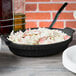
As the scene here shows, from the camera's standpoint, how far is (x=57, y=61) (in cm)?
97

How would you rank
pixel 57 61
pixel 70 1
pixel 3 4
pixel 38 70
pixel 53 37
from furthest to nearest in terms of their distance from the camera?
pixel 70 1 → pixel 3 4 → pixel 53 37 → pixel 57 61 → pixel 38 70

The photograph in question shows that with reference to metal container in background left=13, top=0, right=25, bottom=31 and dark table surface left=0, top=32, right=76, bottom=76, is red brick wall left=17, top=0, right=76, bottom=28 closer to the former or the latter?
metal container in background left=13, top=0, right=25, bottom=31

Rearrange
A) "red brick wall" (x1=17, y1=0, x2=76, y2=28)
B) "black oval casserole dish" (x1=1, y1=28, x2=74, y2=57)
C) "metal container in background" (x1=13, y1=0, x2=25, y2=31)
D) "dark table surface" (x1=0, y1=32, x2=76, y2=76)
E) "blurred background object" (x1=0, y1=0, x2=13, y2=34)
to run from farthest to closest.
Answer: "red brick wall" (x1=17, y1=0, x2=76, y2=28) → "metal container in background" (x1=13, y1=0, x2=25, y2=31) → "blurred background object" (x1=0, y1=0, x2=13, y2=34) → "black oval casserole dish" (x1=1, y1=28, x2=74, y2=57) → "dark table surface" (x1=0, y1=32, x2=76, y2=76)

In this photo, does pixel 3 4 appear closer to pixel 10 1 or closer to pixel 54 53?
pixel 10 1

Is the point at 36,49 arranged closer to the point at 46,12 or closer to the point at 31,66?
the point at 31,66

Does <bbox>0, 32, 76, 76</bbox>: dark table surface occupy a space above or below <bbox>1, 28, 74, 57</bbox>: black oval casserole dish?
below

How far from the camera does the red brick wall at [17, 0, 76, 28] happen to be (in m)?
1.99

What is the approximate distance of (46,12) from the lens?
2.02 metres

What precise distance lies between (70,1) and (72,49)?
1.13m

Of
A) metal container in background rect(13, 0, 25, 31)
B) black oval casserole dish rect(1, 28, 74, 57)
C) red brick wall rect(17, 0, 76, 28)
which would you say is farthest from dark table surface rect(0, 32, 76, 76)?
red brick wall rect(17, 0, 76, 28)

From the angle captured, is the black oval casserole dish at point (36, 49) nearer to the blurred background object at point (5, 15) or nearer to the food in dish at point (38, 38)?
the food in dish at point (38, 38)

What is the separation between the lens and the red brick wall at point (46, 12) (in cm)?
199

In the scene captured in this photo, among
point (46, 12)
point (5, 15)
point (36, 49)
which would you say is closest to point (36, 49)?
point (36, 49)

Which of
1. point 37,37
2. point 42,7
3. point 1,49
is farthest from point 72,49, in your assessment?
point 42,7
